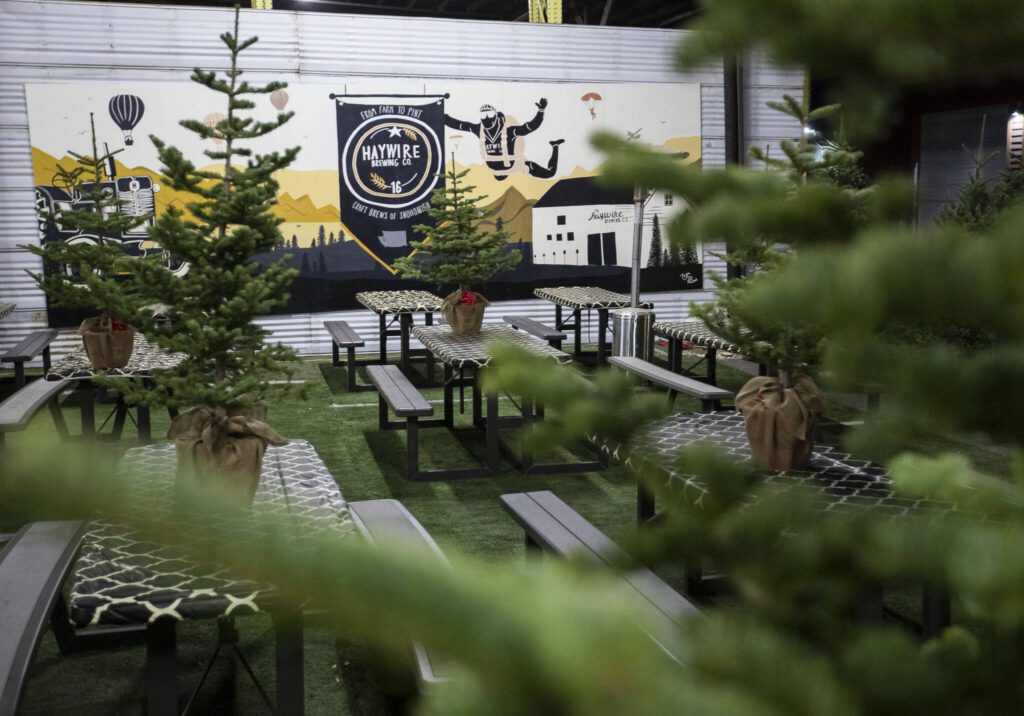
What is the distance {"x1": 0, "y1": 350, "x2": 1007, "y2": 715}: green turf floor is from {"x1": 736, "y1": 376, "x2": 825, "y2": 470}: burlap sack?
513mm

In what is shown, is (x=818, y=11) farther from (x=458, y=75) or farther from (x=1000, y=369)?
(x=458, y=75)

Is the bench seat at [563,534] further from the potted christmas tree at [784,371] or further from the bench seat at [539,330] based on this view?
the bench seat at [539,330]

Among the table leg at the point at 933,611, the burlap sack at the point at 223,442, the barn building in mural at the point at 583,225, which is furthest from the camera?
the barn building in mural at the point at 583,225

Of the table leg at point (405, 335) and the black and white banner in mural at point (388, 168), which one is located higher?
the black and white banner in mural at point (388, 168)

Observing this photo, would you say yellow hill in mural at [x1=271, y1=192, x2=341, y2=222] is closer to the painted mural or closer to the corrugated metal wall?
the painted mural

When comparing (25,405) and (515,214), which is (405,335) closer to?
(515,214)

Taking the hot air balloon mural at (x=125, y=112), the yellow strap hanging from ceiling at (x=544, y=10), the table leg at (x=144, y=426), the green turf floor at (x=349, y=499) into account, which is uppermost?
the yellow strap hanging from ceiling at (x=544, y=10)

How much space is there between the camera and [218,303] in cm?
291

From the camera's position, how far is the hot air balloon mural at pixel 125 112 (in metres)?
9.23

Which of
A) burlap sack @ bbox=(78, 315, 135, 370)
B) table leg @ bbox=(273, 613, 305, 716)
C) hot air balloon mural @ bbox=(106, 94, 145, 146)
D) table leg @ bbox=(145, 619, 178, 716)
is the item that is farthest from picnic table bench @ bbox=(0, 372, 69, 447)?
hot air balloon mural @ bbox=(106, 94, 145, 146)

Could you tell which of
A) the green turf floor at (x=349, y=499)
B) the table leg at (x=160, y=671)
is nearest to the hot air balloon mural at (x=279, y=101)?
the green turf floor at (x=349, y=499)

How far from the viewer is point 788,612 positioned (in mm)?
521

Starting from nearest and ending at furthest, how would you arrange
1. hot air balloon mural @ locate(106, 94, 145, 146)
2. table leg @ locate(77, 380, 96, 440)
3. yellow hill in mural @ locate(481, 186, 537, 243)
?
1. table leg @ locate(77, 380, 96, 440)
2. hot air balloon mural @ locate(106, 94, 145, 146)
3. yellow hill in mural @ locate(481, 186, 537, 243)

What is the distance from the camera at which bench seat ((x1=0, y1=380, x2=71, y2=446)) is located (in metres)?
4.07
